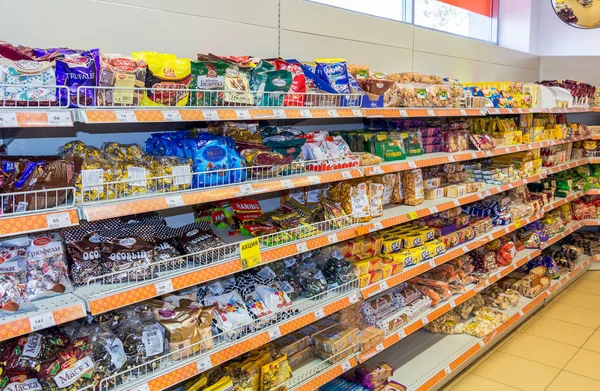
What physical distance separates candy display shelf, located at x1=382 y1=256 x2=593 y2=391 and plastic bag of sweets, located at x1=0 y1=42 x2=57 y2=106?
8.17ft

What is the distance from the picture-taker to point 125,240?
78.3 inches

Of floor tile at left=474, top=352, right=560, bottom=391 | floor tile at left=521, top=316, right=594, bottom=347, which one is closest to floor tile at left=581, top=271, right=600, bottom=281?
floor tile at left=521, top=316, right=594, bottom=347

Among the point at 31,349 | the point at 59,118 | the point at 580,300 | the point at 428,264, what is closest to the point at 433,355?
the point at 428,264

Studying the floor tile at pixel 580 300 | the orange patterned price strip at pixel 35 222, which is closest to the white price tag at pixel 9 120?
the orange patterned price strip at pixel 35 222

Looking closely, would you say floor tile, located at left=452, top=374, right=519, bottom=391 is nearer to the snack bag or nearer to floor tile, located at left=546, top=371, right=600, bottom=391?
floor tile, located at left=546, top=371, right=600, bottom=391

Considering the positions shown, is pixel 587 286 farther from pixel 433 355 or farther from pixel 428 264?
pixel 428 264

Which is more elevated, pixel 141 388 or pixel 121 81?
pixel 121 81

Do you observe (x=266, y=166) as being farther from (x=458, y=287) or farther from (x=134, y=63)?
(x=458, y=287)

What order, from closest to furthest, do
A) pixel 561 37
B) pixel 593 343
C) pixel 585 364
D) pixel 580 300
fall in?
pixel 585 364 < pixel 593 343 < pixel 580 300 < pixel 561 37

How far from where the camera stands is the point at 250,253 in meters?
2.15

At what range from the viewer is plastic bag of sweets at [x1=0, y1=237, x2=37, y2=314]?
5.16 feet

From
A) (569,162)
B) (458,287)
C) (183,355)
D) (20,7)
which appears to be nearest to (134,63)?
(20,7)

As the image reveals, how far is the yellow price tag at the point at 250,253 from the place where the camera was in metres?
2.12

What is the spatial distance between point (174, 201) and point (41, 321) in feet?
1.87
